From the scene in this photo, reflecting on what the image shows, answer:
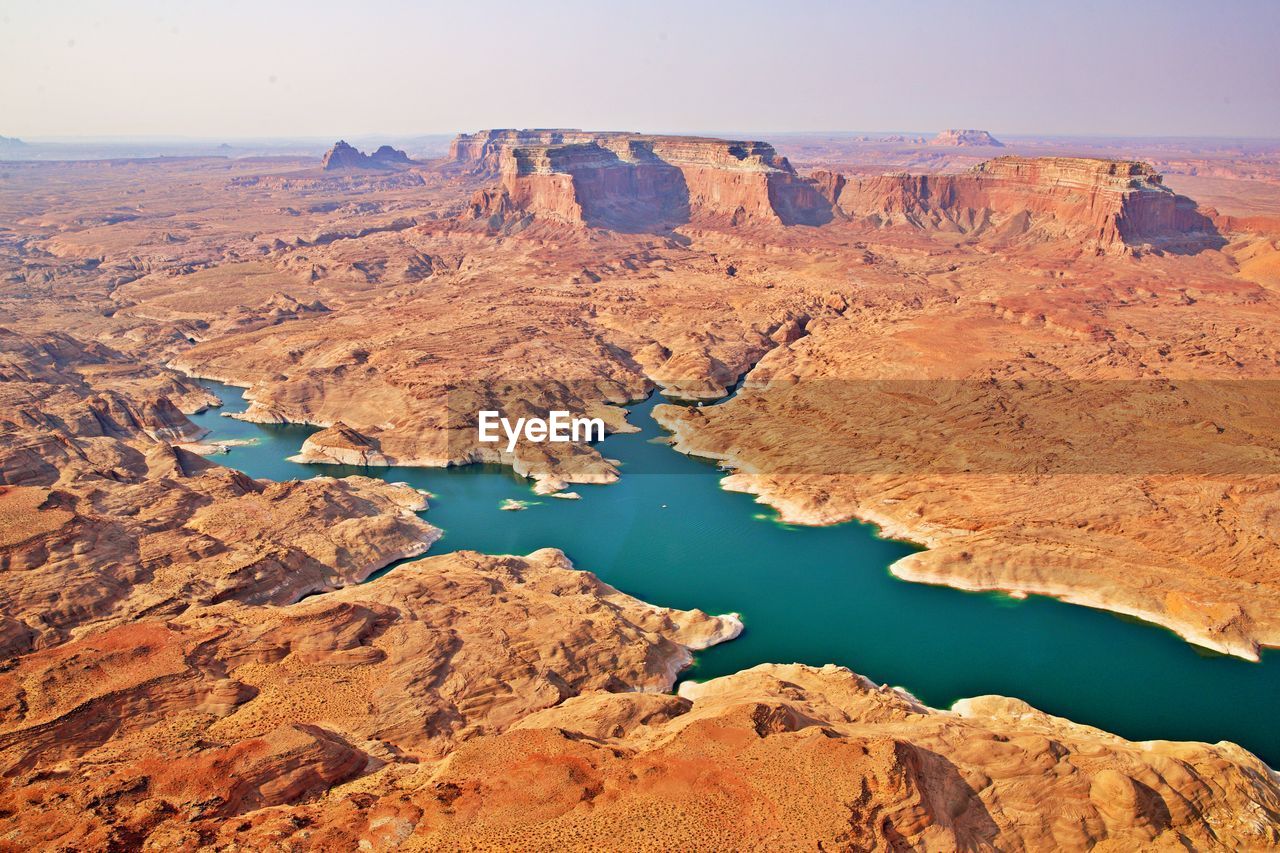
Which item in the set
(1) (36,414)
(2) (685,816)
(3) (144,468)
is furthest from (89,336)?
(2) (685,816)

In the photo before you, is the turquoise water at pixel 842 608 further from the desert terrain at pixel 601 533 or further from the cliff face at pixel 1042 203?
the cliff face at pixel 1042 203

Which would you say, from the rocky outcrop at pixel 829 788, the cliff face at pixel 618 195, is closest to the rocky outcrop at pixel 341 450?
the rocky outcrop at pixel 829 788

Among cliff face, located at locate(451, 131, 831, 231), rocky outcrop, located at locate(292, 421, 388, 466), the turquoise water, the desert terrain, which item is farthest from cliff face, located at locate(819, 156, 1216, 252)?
rocky outcrop, located at locate(292, 421, 388, 466)

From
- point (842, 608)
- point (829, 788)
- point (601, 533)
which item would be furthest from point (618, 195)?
point (829, 788)

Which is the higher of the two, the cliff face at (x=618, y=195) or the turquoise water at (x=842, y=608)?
the cliff face at (x=618, y=195)

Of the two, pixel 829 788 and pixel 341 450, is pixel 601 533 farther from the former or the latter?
pixel 829 788
